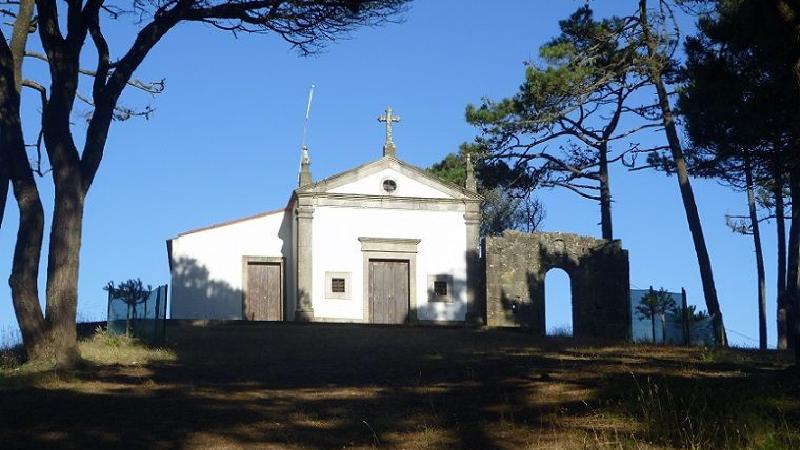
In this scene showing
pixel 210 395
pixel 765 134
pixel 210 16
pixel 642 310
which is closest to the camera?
pixel 210 395

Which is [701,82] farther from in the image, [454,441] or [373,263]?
[373,263]

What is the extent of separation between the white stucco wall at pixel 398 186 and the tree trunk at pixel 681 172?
646cm

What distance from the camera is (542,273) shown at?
28.6 m

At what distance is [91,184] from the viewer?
14.9m

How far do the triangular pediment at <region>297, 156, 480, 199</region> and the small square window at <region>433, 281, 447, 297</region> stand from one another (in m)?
2.33

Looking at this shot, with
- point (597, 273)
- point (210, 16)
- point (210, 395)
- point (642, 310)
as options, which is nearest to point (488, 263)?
point (597, 273)

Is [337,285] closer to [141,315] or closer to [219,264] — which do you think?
[219,264]

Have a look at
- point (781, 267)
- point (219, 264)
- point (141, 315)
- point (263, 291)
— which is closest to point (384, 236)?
point (263, 291)

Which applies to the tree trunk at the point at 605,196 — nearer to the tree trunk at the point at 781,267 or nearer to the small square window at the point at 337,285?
the tree trunk at the point at 781,267

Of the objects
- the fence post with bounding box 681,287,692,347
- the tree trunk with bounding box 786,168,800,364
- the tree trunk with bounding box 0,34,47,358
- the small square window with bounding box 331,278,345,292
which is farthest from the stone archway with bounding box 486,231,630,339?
the tree trunk with bounding box 0,34,47,358

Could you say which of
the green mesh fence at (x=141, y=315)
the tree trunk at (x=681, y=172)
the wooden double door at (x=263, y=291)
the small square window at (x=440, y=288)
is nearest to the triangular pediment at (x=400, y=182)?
the small square window at (x=440, y=288)

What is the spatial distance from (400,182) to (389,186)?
32 centimetres

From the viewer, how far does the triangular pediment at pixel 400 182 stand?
98.2ft

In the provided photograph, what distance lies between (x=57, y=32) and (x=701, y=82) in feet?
32.5
